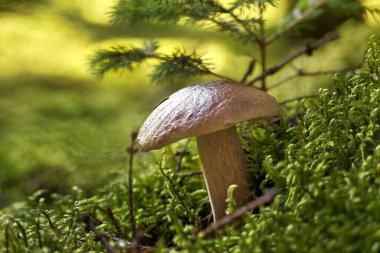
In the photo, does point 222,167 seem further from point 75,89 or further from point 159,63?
point 75,89

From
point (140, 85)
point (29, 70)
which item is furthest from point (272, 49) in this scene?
point (29, 70)

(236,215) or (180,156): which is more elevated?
(180,156)

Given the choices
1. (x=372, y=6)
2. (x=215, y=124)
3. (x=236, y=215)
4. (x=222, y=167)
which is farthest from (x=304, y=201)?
(x=372, y=6)

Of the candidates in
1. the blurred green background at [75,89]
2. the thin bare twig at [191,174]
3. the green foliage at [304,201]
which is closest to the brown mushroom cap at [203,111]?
the green foliage at [304,201]

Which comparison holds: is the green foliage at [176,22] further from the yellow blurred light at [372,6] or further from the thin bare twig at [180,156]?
the thin bare twig at [180,156]

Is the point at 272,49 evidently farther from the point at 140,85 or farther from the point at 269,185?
the point at 269,185

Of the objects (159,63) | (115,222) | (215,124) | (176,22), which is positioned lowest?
(115,222)
